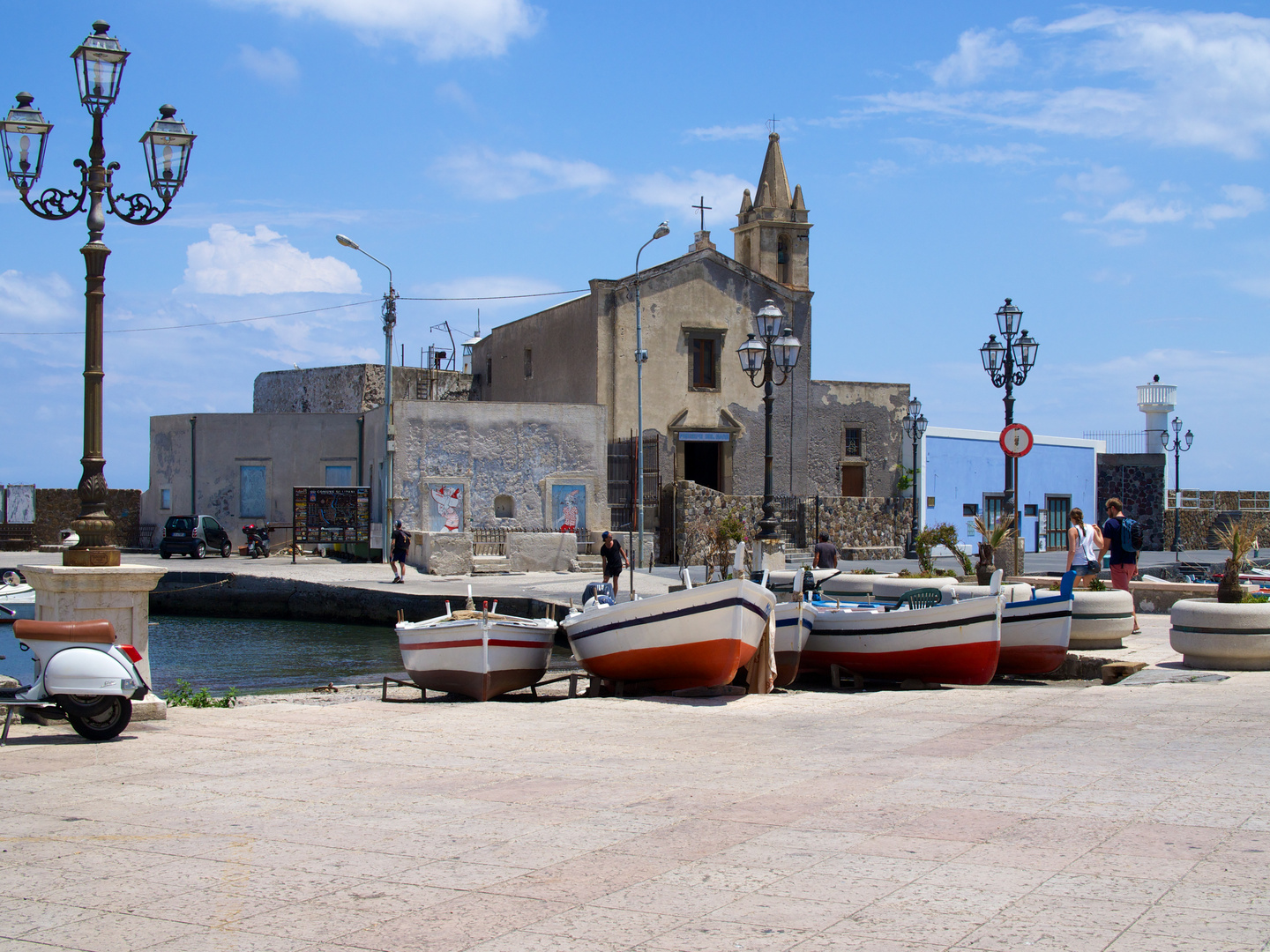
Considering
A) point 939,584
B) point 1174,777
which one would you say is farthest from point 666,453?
point 1174,777

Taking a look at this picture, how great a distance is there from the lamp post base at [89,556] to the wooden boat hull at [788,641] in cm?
714

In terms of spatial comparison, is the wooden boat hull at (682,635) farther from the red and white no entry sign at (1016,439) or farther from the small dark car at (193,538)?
the small dark car at (193,538)

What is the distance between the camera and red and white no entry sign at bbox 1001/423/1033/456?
18344 millimetres

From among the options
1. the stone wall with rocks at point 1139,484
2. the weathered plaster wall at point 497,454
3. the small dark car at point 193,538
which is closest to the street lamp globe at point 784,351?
the weathered plaster wall at point 497,454

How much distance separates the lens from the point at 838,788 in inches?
271

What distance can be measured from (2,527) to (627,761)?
40715mm

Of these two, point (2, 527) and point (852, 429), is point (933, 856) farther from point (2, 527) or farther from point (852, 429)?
point (2, 527)

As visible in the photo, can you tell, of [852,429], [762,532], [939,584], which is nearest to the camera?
[939,584]

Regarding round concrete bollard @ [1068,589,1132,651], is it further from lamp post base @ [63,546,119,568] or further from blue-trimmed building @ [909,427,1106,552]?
blue-trimmed building @ [909,427,1106,552]

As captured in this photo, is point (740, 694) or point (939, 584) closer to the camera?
point (740, 694)

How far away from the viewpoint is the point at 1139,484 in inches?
1991

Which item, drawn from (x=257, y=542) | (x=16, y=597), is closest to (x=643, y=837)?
(x=16, y=597)

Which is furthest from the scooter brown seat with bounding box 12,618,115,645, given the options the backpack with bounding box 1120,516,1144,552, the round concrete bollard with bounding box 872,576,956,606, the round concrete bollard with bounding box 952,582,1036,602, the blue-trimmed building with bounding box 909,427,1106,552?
the blue-trimmed building with bounding box 909,427,1106,552

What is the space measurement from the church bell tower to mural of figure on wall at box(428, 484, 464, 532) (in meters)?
13.6
